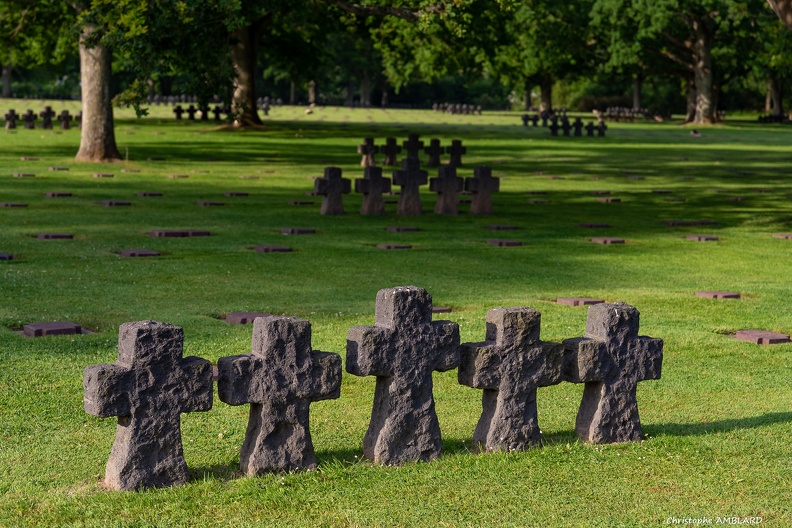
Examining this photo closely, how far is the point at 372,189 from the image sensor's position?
828 inches

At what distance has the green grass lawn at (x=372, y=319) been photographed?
5.89 meters

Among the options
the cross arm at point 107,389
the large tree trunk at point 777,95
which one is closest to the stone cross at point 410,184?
the cross arm at point 107,389

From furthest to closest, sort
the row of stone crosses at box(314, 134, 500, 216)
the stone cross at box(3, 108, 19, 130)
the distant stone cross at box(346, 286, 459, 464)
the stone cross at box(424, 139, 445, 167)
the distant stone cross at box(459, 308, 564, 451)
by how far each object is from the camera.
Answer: the stone cross at box(3, 108, 19, 130), the stone cross at box(424, 139, 445, 167), the row of stone crosses at box(314, 134, 500, 216), the distant stone cross at box(459, 308, 564, 451), the distant stone cross at box(346, 286, 459, 464)

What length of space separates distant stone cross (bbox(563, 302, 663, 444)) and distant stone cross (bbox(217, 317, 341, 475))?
55.4 inches

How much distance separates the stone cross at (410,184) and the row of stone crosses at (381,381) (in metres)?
Result: 14.3

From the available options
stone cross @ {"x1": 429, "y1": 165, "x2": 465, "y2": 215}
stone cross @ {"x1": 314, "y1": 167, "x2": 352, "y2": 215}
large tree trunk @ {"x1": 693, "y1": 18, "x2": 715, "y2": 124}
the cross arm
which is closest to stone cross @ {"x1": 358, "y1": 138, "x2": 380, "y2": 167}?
stone cross @ {"x1": 429, "y1": 165, "x2": 465, "y2": 215}

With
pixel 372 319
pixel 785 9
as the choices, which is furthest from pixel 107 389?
pixel 785 9

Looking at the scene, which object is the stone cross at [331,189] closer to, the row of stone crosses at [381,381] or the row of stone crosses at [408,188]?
the row of stone crosses at [408,188]

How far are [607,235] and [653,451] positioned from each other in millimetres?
12140

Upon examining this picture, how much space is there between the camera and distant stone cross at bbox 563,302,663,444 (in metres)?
6.81

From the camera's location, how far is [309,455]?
6293 millimetres

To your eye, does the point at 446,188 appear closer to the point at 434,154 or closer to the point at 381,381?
the point at 434,154

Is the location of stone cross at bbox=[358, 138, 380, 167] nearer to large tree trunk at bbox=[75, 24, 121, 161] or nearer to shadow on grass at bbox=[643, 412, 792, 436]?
large tree trunk at bbox=[75, 24, 121, 161]

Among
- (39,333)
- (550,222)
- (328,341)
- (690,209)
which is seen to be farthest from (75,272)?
(690,209)
